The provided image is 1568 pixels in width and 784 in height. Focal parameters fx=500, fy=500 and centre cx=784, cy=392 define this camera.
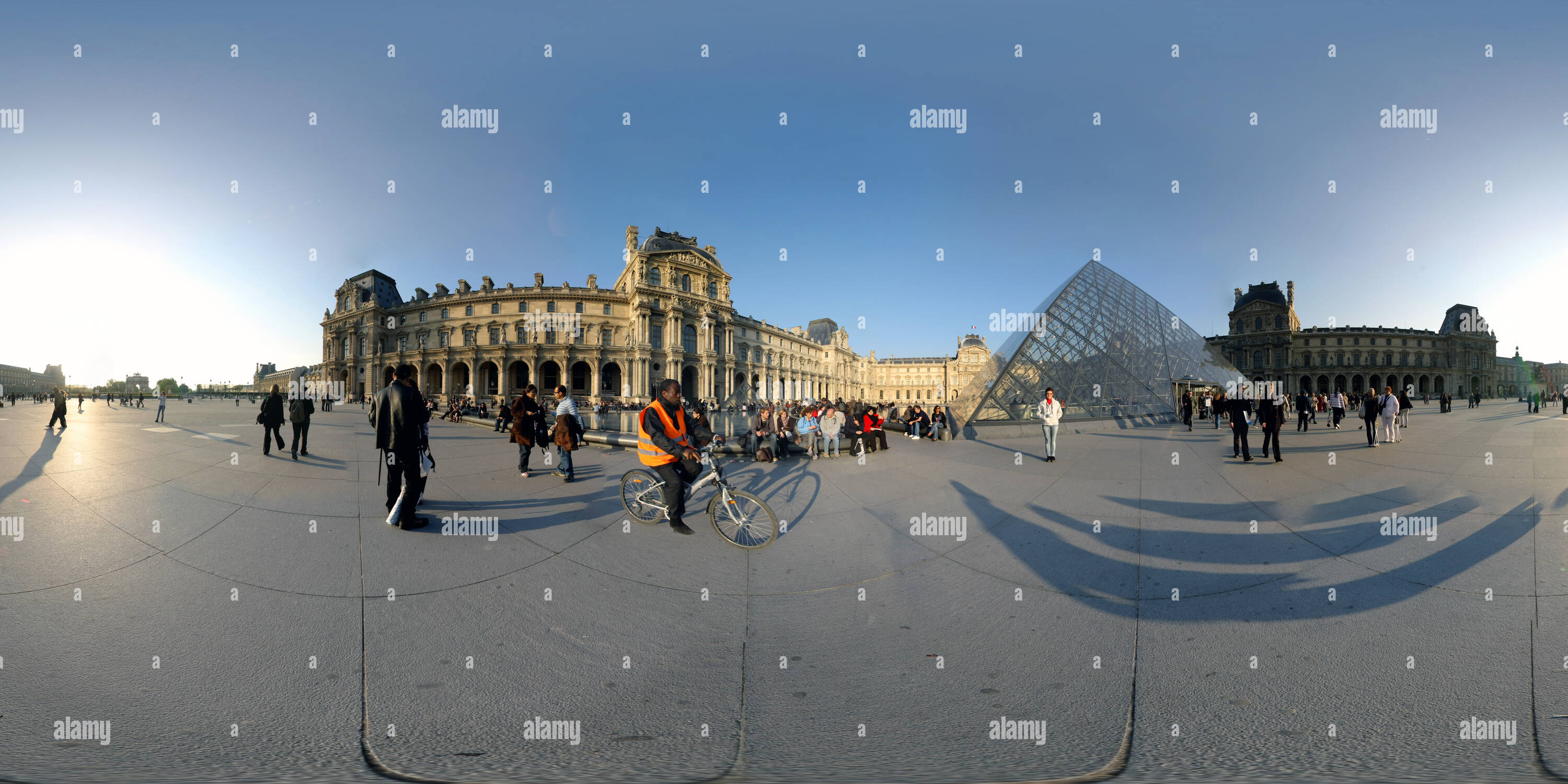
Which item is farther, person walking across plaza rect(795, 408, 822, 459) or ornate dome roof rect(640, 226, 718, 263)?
ornate dome roof rect(640, 226, 718, 263)

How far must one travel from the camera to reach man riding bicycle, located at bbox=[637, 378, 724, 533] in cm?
475

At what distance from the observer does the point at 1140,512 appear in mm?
5199

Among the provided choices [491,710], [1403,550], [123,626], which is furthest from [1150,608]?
[123,626]

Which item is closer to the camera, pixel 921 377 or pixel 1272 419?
pixel 1272 419

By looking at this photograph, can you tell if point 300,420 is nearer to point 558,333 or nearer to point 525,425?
point 525,425

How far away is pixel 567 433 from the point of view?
7.11m

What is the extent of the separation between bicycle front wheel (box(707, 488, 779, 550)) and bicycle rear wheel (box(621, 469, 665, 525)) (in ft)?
1.99

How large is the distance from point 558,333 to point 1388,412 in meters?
53.6

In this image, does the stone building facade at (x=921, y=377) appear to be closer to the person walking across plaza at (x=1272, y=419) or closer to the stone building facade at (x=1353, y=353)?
the stone building facade at (x=1353, y=353)

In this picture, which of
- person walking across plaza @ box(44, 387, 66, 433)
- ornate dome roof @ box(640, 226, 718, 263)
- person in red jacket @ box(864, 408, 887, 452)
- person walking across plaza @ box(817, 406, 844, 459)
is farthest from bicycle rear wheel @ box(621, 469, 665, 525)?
ornate dome roof @ box(640, 226, 718, 263)

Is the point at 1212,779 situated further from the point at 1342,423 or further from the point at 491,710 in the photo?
the point at 1342,423

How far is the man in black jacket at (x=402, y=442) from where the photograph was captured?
488 cm

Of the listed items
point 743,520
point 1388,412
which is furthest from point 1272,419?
point 743,520

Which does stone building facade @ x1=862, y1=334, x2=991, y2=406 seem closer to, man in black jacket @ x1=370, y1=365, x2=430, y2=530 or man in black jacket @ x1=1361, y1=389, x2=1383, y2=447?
man in black jacket @ x1=1361, y1=389, x2=1383, y2=447
